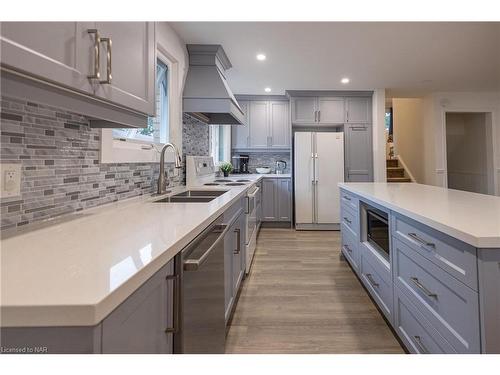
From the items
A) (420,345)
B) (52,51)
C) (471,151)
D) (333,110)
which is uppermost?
(333,110)

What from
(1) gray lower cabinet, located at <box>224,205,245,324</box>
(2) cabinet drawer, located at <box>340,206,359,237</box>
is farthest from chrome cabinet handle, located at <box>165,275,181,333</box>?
(2) cabinet drawer, located at <box>340,206,359,237</box>

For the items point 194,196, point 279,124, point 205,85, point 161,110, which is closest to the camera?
point 194,196

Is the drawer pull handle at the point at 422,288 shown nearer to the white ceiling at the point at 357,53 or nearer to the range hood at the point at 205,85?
the range hood at the point at 205,85

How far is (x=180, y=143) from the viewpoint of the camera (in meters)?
2.79

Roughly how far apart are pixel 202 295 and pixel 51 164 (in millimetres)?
826

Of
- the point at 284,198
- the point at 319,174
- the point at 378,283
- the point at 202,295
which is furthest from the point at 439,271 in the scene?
the point at 284,198

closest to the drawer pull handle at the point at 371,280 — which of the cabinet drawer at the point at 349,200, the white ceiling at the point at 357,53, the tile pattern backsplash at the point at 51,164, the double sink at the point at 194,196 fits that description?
the cabinet drawer at the point at 349,200

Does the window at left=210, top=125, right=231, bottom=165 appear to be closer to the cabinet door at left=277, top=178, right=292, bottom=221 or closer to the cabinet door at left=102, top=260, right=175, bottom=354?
the cabinet door at left=277, top=178, right=292, bottom=221

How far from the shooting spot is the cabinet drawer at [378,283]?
177 cm

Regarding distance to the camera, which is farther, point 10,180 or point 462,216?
point 462,216

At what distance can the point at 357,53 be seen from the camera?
10.9ft

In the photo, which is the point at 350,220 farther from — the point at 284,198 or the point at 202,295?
the point at 284,198

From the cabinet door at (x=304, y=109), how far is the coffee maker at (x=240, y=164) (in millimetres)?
1178

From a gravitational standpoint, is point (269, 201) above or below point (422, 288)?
above
